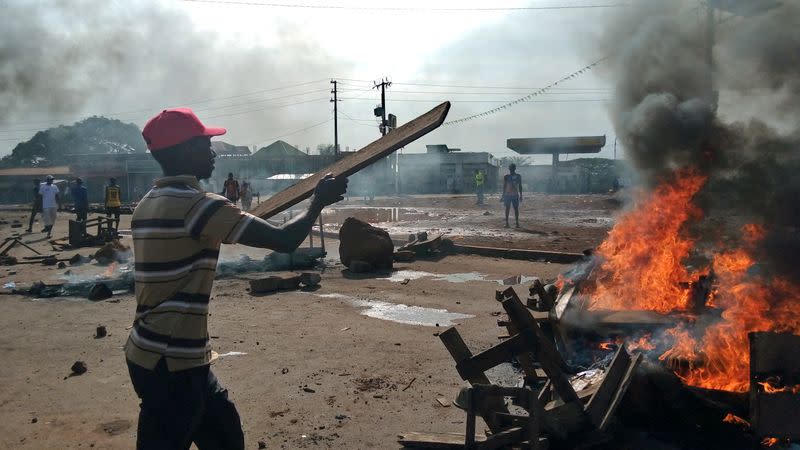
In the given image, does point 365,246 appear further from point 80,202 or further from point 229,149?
point 229,149

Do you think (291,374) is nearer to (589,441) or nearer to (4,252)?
(589,441)

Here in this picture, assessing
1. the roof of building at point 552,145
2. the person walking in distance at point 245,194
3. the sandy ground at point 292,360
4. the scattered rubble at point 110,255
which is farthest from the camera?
the roof of building at point 552,145

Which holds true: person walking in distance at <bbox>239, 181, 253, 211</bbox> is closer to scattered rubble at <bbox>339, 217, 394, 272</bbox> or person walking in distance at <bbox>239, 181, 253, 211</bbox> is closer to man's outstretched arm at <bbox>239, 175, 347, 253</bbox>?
scattered rubble at <bbox>339, 217, 394, 272</bbox>

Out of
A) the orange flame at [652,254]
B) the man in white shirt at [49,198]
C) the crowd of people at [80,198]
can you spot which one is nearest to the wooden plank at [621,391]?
the orange flame at [652,254]

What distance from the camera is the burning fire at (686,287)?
14.3 feet

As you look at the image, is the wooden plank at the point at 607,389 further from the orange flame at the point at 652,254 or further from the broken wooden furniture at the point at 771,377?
the orange flame at the point at 652,254

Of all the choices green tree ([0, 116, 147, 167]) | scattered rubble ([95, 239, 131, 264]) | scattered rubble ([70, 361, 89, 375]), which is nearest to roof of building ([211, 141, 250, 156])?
green tree ([0, 116, 147, 167])

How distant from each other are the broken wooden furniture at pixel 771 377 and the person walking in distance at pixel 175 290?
9.97 feet

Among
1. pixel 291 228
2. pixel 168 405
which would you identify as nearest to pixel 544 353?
pixel 291 228

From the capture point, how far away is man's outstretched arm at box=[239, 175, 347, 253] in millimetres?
2513

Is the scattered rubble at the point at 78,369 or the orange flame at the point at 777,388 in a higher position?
the orange flame at the point at 777,388

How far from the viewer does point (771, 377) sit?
363 centimetres

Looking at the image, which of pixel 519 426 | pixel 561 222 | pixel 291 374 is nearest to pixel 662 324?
pixel 519 426

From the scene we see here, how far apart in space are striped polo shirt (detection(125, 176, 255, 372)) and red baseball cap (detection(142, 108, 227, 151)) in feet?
0.67
